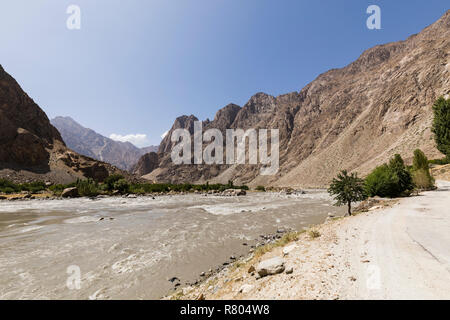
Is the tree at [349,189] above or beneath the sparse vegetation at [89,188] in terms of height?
above

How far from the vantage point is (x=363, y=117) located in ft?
288

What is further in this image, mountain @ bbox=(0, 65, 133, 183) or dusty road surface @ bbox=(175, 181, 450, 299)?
mountain @ bbox=(0, 65, 133, 183)

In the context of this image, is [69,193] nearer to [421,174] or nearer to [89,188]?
[89,188]

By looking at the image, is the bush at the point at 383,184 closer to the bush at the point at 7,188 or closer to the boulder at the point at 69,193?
the boulder at the point at 69,193

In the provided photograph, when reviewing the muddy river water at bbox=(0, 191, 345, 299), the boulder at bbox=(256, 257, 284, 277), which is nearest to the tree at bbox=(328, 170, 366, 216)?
the muddy river water at bbox=(0, 191, 345, 299)

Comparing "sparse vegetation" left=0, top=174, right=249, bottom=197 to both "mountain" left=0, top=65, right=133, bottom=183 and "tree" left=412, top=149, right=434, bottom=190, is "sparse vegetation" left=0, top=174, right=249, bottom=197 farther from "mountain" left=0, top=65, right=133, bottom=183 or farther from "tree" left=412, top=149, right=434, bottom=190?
"tree" left=412, top=149, right=434, bottom=190

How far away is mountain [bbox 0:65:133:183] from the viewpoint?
61812mm

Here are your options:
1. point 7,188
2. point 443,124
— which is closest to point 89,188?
point 7,188

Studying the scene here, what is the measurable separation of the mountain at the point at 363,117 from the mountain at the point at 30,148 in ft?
282

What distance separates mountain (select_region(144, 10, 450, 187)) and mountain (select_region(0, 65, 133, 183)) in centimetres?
8586

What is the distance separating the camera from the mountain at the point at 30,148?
61812mm

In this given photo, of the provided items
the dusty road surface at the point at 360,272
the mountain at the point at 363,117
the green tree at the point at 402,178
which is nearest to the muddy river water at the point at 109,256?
the dusty road surface at the point at 360,272

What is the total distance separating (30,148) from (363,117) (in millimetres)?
135053

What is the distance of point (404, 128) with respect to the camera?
226 feet
